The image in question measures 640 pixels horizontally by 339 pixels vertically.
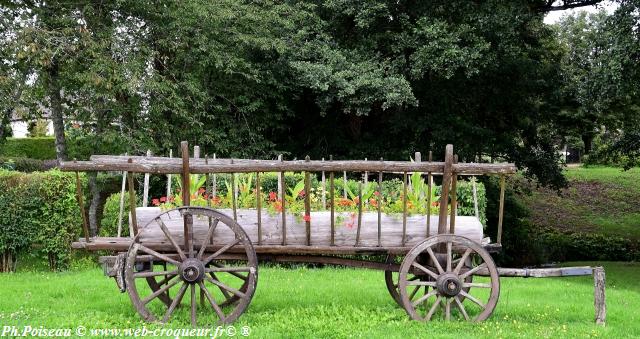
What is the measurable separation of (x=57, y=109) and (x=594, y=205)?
2566 centimetres

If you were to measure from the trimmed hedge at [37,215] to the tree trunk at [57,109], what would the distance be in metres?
3.71

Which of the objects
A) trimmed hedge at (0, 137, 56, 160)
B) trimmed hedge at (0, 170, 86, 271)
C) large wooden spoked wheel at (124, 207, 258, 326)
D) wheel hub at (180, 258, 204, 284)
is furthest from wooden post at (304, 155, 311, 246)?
trimmed hedge at (0, 137, 56, 160)

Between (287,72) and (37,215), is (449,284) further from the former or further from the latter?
(287,72)

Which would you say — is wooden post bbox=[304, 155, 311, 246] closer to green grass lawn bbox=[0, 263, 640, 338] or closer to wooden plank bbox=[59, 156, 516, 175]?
wooden plank bbox=[59, 156, 516, 175]

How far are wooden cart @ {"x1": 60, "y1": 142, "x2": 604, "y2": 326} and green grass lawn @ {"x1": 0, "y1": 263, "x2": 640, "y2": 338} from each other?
36 cm

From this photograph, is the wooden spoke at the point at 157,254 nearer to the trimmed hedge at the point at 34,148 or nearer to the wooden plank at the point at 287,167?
the wooden plank at the point at 287,167

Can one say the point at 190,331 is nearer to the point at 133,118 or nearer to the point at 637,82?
the point at 133,118

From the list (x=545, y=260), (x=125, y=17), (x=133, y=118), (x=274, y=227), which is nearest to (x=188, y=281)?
(x=274, y=227)

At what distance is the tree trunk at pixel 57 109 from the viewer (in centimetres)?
1476

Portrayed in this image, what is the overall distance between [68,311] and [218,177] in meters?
6.10

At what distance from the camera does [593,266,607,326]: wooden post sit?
7.07 metres

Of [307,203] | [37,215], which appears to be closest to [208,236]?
[307,203]

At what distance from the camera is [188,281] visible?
6.67m

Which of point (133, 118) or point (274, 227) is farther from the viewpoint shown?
point (133, 118)
